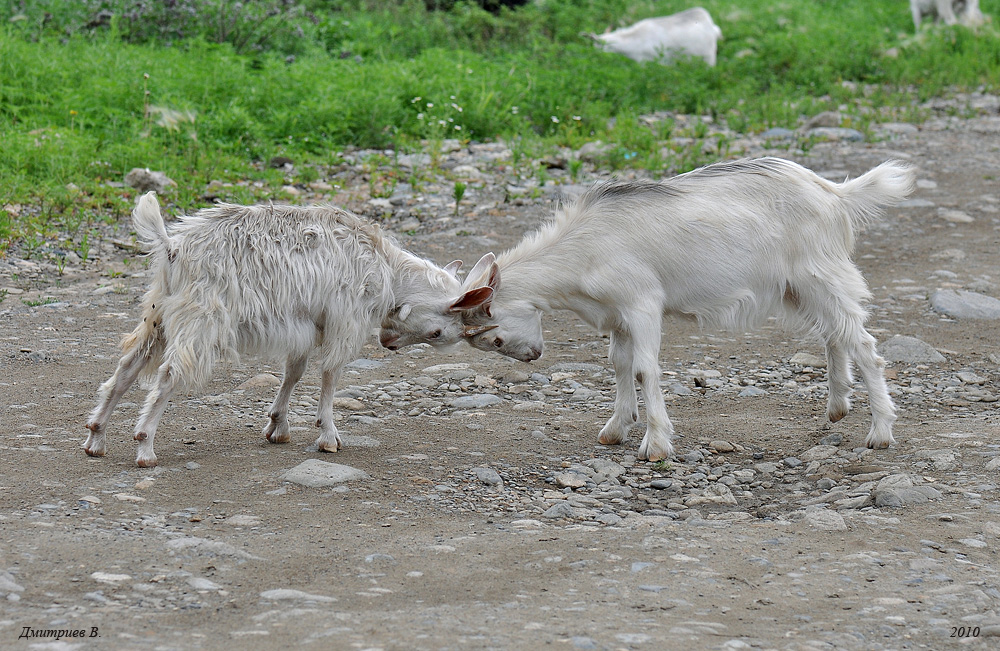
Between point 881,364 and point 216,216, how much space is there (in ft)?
11.5

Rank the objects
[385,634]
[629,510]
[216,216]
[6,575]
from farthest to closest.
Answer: [216,216] < [629,510] < [6,575] < [385,634]

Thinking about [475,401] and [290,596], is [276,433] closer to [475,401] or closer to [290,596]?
[475,401]

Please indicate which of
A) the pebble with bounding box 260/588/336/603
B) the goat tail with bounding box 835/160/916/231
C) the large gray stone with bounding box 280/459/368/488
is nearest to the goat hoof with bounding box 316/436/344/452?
the large gray stone with bounding box 280/459/368/488

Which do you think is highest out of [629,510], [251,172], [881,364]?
[251,172]

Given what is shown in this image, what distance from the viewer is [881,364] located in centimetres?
568

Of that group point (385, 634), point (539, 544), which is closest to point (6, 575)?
point (385, 634)

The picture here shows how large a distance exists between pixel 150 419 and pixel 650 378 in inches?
96.0

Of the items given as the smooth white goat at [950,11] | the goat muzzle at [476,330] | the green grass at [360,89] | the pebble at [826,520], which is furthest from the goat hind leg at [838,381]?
the smooth white goat at [950,11]

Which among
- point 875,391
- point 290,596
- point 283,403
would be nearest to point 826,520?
point 875,391

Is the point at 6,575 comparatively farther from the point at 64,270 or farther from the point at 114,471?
the point at 64,270

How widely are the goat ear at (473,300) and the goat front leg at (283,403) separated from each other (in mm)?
820

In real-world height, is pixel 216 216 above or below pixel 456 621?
above

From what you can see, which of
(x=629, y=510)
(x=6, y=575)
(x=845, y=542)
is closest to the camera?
(x=6, y=575)

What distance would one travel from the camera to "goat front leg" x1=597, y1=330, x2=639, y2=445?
18.9 feet
